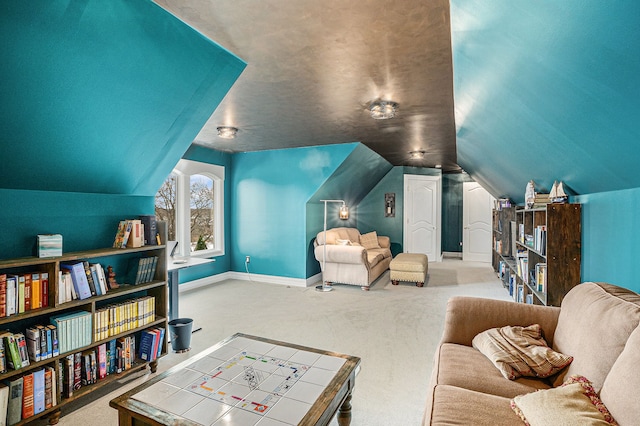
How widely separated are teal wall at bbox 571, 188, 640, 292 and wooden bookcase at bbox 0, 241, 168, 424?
342cm

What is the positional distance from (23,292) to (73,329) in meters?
0.40

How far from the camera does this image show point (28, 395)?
6.45 ft

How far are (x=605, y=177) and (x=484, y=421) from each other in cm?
186

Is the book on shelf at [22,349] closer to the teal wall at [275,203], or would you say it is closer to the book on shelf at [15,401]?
the book on shelf at [15,401]

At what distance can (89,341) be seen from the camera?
2.31 meters

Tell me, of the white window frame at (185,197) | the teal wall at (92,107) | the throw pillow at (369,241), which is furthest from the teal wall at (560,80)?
the throw pillow at (369,241)

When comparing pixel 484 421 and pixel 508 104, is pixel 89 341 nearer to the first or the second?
pixel 484 421

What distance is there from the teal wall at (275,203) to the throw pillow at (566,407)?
421cm

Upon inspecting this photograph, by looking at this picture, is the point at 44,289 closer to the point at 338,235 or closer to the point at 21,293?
the point at 21,293

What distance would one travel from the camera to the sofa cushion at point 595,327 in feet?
4.51

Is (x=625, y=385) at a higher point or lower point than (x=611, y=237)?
lower

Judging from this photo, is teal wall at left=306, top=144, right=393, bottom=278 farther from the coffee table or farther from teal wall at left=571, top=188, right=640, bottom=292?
the coffee table

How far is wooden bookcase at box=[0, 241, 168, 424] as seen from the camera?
6.63 ft

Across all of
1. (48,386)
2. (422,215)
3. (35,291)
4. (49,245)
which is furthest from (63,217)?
(422,215)
